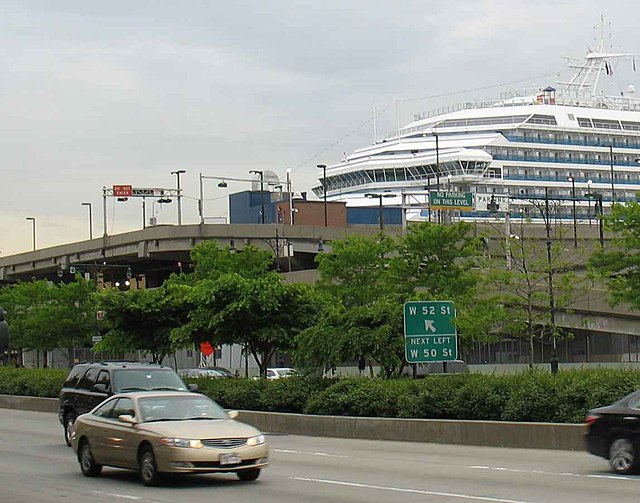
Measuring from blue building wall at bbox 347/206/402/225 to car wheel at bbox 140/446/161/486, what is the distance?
315 ft

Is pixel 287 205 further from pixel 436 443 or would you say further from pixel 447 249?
pixel 436 443

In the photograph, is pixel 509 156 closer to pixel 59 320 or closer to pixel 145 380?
pixel 59 320

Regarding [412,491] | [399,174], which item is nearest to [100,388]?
[412,491]

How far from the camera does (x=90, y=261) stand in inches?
3622

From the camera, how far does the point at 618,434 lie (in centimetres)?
1711

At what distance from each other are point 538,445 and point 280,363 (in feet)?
152

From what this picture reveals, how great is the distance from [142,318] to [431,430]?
1904 cm

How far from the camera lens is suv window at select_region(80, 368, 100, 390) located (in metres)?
25.1

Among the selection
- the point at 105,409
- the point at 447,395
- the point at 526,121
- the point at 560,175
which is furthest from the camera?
the point at 560,175

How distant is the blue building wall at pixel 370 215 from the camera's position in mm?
113062

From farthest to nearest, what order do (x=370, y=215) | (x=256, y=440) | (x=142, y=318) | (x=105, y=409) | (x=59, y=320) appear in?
1. (x=370, y=215)
2. (x=59, y=320)
3. (x=142, y=318)
4. (x=105, y=409)
5. (x=256, y=440)

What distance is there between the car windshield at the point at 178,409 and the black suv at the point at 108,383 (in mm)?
6190

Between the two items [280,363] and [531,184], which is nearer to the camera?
[280,363]

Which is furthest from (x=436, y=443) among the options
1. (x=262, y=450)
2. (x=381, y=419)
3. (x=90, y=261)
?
(x=90, y=261)
